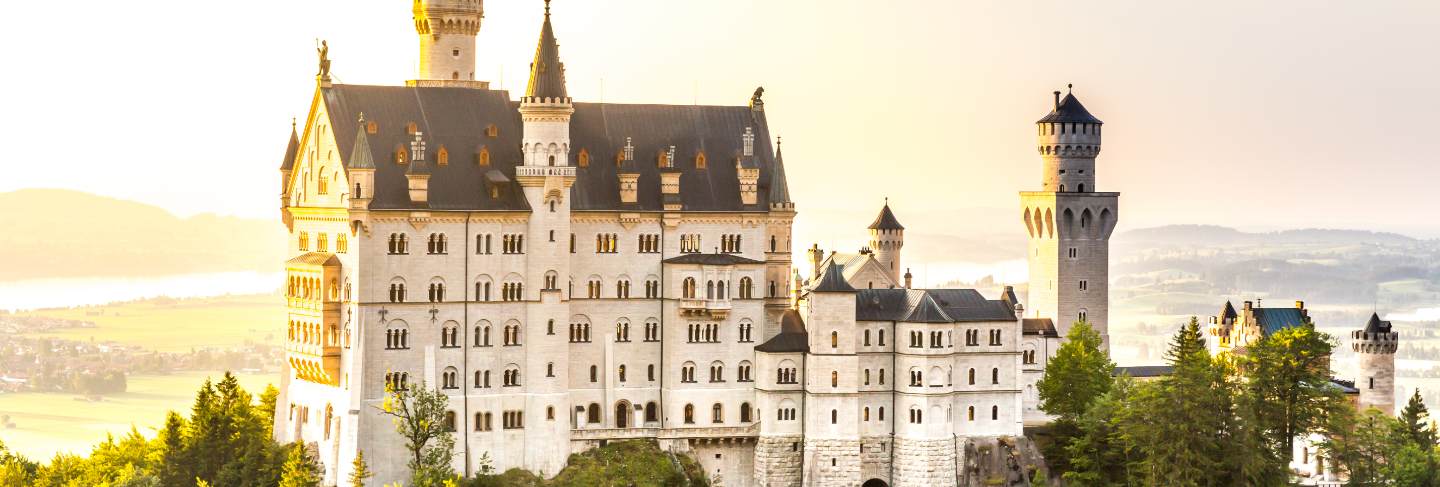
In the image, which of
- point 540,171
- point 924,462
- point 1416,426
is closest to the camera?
point 540,171

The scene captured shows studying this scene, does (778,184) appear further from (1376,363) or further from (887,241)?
(1376,363)

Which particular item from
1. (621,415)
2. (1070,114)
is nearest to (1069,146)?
(1070,114)

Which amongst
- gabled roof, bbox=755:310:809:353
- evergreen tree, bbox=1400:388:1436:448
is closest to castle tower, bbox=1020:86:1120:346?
evergreen tree, bbox=1400:388:1436:448

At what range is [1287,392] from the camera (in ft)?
391

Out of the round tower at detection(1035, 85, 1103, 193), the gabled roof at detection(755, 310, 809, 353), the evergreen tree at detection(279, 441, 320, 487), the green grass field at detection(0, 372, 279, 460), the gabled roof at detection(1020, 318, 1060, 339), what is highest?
the round tower at detection(1035, 85, 1103, 193)

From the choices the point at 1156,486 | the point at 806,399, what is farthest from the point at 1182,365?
the point at 806,399

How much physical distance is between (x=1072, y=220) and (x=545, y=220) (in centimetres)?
4137

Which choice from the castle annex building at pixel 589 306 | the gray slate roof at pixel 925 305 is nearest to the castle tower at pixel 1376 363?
the castle annex building at pixel 589 306

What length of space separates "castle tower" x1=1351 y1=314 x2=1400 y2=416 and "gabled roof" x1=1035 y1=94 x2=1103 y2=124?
2071 cm

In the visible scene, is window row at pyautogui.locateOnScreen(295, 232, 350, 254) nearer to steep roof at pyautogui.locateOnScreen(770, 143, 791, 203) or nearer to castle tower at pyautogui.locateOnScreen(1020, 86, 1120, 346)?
steep roof at pyautogui.locateOnScreen(770, 143, 791, 203)

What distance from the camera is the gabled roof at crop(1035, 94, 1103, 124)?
13862 cm

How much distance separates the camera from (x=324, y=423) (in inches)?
4345

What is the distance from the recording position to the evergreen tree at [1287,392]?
118312mm

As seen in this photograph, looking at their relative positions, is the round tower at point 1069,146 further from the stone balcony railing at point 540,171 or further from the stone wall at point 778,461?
the stone balcony railing at point 540,171
